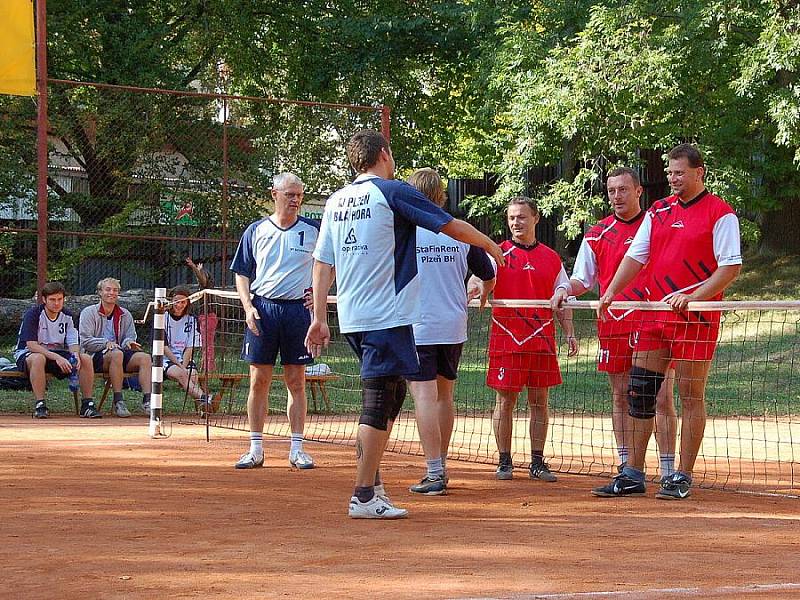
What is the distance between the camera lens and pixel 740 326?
2245 centimetres

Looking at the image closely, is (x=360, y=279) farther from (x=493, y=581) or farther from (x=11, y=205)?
(x=11, y=205)

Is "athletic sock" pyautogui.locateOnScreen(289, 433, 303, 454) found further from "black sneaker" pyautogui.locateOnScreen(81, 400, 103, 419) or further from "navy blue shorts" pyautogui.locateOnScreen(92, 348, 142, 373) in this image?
"navy blue shorts" pyautogui.locateOnScreen(92, 348, 142, 373)

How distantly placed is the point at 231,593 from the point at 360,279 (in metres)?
2.39

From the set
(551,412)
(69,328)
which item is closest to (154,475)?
(69,328)

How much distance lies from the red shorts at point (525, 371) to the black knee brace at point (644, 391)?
89 centimetres

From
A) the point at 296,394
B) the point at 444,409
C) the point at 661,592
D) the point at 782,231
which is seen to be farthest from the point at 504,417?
the point at 782,231

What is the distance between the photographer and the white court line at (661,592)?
480 centimetres

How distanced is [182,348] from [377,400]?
798cm

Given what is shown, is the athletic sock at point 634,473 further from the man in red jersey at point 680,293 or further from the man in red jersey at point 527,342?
the man in red jersey at point 527,342

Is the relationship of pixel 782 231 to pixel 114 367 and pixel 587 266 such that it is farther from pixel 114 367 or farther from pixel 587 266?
pixel 587 266

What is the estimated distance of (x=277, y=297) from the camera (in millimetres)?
9266

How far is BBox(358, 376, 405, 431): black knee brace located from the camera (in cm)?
689

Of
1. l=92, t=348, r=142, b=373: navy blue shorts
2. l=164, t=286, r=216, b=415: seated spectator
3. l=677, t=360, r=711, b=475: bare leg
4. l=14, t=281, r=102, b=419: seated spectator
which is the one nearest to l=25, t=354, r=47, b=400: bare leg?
l=14, t=281, r=102, b=419: seated spectator

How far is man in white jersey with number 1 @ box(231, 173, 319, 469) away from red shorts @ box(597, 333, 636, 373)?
2.12 meters
